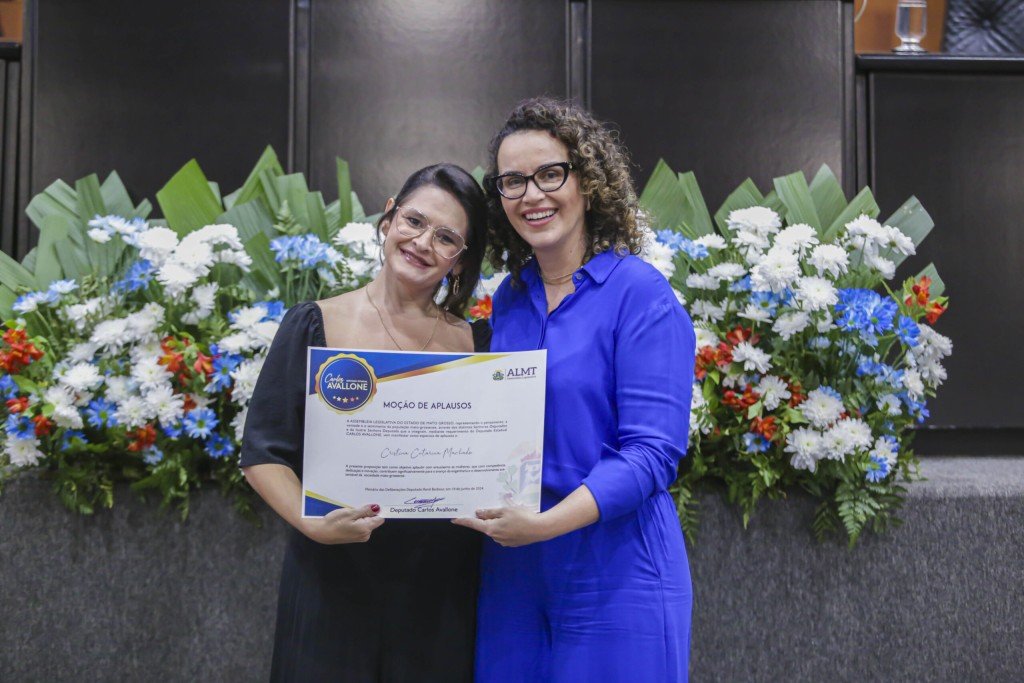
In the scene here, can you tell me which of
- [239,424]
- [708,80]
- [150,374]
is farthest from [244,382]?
[708,80]

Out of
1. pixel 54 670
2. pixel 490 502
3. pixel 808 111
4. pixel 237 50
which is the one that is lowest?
pixel 54 670

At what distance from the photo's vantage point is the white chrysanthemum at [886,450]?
171cm

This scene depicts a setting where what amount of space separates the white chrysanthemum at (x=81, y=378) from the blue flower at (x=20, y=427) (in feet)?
0.32

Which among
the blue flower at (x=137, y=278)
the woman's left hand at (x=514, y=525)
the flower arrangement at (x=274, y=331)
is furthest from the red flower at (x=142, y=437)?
the woman's left hand at (x=514, y=525)

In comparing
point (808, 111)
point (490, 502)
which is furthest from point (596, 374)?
point (808, 111)

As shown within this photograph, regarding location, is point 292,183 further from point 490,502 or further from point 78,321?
point 490,502

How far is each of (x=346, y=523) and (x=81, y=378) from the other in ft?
2.85

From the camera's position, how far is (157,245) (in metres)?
1.82

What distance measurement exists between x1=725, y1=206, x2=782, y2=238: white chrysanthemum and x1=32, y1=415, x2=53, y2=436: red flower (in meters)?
1.47

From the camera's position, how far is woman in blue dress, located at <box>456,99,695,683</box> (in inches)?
45.8

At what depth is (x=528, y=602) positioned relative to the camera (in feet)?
4.00

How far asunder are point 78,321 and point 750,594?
1503 mm

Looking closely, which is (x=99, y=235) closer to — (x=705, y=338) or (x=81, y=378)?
(x=81, y=378)

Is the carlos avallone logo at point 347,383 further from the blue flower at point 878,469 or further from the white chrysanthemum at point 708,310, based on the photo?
the blue flower at point 878,469
